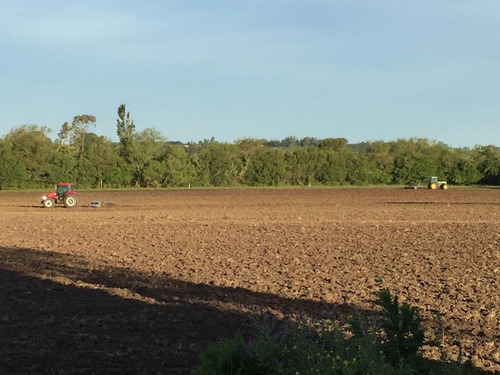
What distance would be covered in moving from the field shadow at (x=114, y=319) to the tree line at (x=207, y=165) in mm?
57428

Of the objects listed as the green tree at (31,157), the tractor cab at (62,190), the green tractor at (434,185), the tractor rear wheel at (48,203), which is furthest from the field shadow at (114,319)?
the green tree at (31,157)

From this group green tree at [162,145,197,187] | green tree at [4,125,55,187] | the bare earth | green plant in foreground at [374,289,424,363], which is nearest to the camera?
green plant in foreground at [374,289,424,363]

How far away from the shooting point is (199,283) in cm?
1083

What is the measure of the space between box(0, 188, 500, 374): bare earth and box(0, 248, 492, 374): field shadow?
0.05ft

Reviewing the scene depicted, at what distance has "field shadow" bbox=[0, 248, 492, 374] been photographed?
6.36m

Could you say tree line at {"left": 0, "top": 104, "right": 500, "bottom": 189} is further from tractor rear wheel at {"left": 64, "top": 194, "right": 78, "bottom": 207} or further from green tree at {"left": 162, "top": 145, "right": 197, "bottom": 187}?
tractor rear wheel at {"left": 64, "top": 194, "right": 78, "bottom": 207}

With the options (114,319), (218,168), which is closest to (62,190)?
(114,319)

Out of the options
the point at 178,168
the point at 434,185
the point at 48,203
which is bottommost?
the point at 48,203

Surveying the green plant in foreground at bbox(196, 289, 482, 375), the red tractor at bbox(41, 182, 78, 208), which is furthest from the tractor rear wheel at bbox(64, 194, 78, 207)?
the green plant in foreground at bbox(196, 289, 482, 375)

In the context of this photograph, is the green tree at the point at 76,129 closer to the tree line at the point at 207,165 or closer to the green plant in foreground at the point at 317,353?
the tree line at the point at 207,165

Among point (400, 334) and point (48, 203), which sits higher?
point (400, 334)

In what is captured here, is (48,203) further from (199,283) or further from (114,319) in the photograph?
(114,319)

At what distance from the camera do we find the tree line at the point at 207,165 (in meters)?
66.7

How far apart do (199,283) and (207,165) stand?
207 feet
